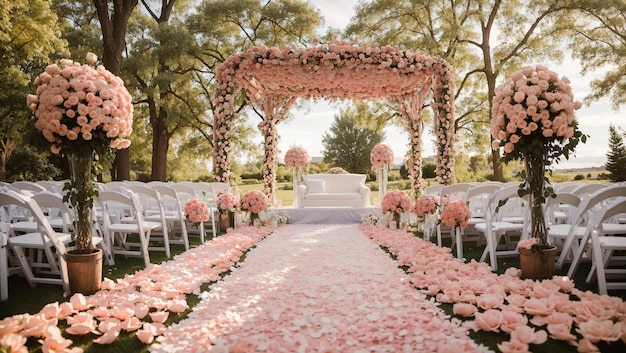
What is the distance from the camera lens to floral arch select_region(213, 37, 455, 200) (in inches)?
334

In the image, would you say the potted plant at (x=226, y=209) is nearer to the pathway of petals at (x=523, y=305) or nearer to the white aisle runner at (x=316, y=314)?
the white aisle runner at (x=316, y=314)

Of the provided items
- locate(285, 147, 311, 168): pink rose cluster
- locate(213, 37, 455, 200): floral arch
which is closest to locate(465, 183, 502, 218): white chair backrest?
locate(213, 37, 455, 200): floral arch

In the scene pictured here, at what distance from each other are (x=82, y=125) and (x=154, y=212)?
378 centimetres

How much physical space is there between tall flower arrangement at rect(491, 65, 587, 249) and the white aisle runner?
1601mm

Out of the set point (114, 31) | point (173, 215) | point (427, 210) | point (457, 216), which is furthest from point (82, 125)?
point (114, 31)

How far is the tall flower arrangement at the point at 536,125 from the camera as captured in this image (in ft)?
11.8

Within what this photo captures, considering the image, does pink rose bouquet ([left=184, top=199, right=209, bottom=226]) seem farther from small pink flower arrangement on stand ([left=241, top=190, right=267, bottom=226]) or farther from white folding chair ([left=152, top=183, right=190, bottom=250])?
small pink flower arrangement on stand ([left=241, top=190, right=267, bottom=226])

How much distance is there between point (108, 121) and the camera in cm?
353

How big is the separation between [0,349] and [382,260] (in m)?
3.93

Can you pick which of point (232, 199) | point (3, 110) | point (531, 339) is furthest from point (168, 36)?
point (531, 339)

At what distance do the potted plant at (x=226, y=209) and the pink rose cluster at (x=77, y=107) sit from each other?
13.9ft

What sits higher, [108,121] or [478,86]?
[478,86]

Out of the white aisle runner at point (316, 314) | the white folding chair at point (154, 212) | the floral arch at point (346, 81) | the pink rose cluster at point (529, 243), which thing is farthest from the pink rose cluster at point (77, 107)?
the floral arch at point (346, 81)

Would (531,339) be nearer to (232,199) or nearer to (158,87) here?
Result: (232,199)
